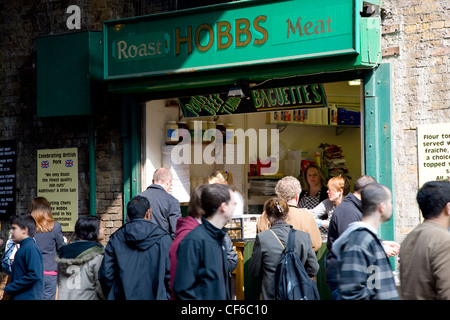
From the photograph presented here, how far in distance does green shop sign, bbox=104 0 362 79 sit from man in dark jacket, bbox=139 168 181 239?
1525 mm

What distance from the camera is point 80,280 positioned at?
5.67 meters

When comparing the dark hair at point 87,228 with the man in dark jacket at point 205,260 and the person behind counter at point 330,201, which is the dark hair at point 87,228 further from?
the person behind counter at point 330,201

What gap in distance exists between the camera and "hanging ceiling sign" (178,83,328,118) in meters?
8.42

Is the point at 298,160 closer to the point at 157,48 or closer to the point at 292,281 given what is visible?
the point at 157,48

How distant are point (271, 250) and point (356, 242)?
5.56 feet

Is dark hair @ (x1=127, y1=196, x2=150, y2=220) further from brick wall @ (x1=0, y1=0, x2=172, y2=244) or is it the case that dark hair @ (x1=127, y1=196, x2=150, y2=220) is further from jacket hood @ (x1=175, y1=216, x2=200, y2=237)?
brick wall @ (x1=0, y1=0, x2=172, y2=244)

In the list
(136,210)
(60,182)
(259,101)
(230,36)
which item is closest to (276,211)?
(136,210)

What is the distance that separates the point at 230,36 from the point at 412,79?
7.17 ft

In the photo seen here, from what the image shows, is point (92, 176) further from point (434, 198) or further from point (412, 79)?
point (434, 198)

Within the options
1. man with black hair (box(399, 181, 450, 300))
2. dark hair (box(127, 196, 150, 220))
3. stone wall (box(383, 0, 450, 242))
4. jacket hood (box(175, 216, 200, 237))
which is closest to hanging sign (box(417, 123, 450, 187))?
stone wall (box(383, 0, 450, 242))

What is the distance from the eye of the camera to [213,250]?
4535mm
